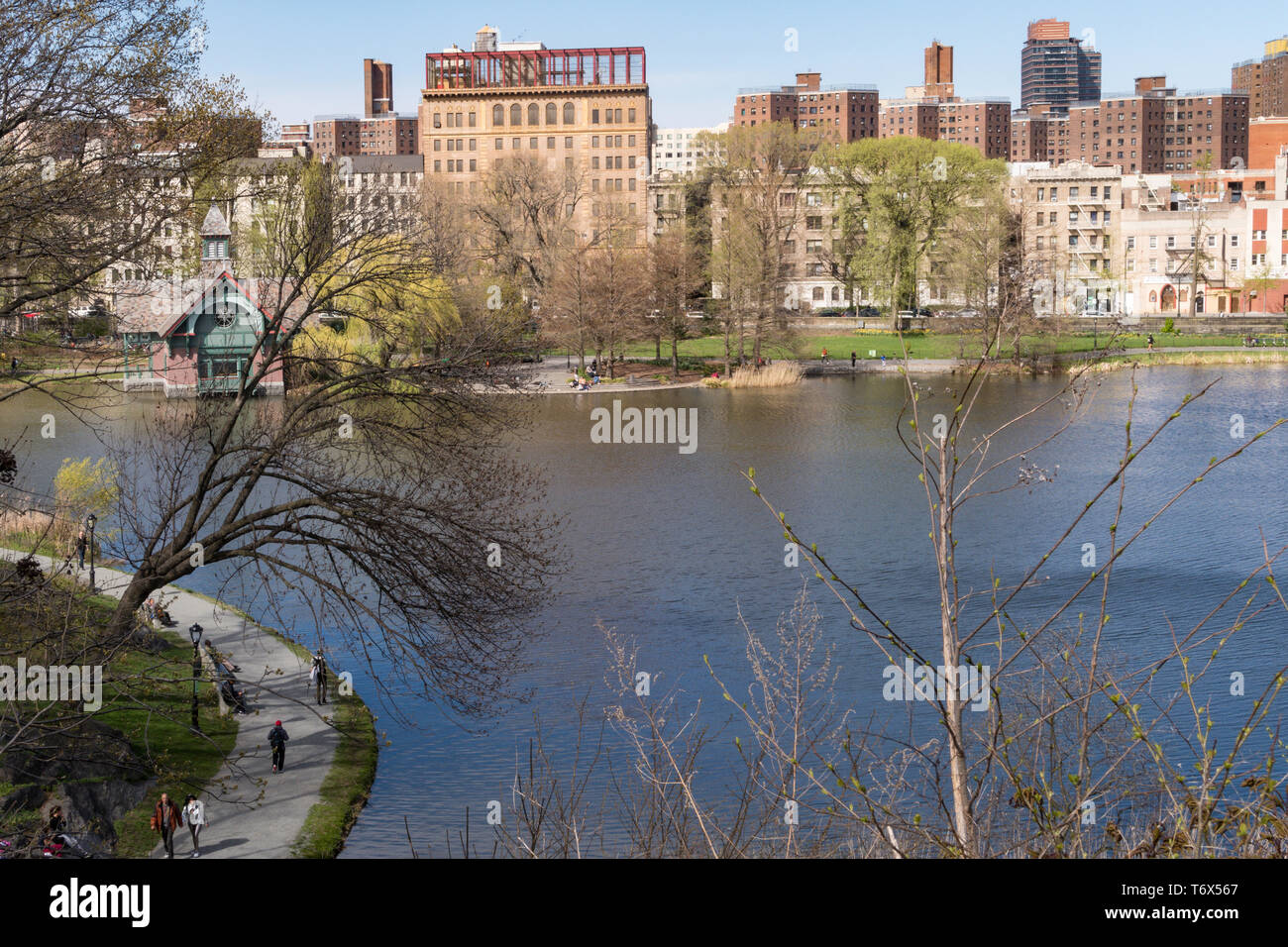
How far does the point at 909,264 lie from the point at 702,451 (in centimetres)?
4412

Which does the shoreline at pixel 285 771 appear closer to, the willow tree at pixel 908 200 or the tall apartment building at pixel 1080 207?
the willow tree at pixel 908 200

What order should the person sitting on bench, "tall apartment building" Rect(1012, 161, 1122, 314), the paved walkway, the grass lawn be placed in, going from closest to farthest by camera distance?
the paved walkway, the person sitting on bench, the grass lawn, "tall apartment building" Rect(1012, 161, 1122, 314)

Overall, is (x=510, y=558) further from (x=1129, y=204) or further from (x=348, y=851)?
(x=1129, y=204)

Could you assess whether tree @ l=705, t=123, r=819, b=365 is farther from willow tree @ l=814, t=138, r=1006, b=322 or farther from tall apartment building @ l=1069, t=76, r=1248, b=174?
tall apartment building @ l=1069, t=76, r=1248, b=174

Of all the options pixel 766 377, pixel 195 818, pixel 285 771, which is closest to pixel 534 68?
pixel 766 377

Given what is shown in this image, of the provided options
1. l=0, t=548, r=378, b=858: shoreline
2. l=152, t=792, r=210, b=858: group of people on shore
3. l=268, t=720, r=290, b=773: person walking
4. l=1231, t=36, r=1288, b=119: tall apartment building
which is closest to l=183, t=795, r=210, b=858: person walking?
l=152, t=792, r=210, b=858: group of people on shore

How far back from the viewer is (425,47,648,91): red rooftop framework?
123312 mm

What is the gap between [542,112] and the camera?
407 feet

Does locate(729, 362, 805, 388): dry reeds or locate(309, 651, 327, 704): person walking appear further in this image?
locate(729, 362, 805, 388): dry reeds

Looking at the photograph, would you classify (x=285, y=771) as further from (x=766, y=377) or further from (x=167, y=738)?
(x=766, y=377)

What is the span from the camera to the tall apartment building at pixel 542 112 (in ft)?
402

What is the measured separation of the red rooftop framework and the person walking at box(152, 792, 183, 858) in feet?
378

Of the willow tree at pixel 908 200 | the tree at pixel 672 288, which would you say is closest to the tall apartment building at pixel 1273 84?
the willow tree at pixel 908 200

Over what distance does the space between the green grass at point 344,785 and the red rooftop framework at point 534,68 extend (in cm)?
11018
